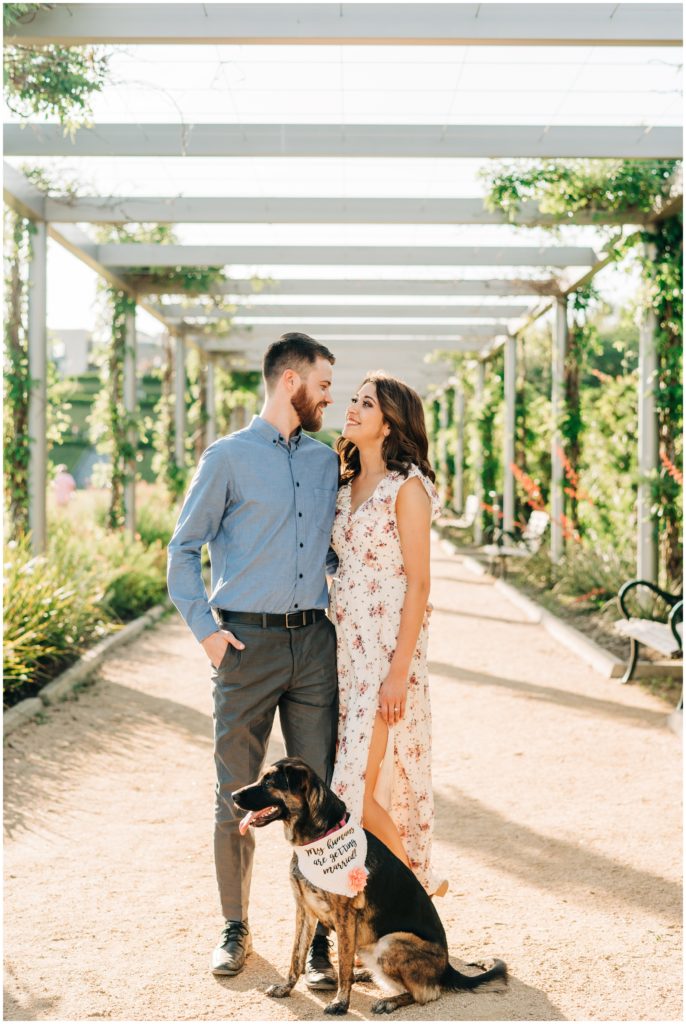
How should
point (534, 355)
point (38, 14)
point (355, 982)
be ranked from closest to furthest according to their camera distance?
point (355, 982) < point (38, 14) < point (534, 355)

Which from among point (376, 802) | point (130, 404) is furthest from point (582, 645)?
point (130, 404)

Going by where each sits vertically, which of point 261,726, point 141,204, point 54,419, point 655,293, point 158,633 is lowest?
point 158,633

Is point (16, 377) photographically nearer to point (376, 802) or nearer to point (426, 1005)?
point (376, 802)

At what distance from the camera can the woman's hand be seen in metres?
3.16

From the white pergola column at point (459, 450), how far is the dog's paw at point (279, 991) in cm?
1846

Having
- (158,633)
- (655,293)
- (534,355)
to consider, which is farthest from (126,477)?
(534,355)

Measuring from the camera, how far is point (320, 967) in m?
3.08

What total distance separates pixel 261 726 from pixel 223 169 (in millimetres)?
5994

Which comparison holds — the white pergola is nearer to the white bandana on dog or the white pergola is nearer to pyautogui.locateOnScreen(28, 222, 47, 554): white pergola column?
pyautogui.locateOnScreen(28, 222, 47, 554): white pergola column

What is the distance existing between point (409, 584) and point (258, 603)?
463mm

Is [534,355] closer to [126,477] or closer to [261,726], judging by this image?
[126,477]

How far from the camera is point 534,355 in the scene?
23.6 meters

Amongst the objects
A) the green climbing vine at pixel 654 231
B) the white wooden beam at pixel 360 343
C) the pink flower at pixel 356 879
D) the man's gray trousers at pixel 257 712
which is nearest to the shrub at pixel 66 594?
the man's gray trousers at pixel 257 712

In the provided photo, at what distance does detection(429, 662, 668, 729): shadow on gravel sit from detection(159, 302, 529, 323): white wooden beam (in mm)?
6688
